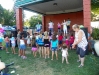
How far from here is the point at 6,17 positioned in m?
26.6

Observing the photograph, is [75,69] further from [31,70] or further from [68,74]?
[31,70]

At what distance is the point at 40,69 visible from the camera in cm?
619

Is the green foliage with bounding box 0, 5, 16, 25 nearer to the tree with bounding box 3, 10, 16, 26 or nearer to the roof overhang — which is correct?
the tree with bounding box 3, 10, 16, 26

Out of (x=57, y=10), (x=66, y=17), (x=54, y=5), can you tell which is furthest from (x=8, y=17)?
(x=54, y=5)

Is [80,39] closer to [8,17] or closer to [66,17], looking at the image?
[66,17]

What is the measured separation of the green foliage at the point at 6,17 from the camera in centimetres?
2596

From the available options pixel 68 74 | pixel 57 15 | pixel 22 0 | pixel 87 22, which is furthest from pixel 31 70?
pixel 57 15

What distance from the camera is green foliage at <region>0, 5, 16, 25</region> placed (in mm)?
25961

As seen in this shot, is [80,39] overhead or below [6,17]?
below

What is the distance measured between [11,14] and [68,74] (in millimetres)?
23984

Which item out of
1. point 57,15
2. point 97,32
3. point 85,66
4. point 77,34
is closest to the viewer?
point 77,34

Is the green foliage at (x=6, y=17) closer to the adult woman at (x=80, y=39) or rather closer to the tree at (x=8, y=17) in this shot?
the tree at (x=8, y=17)

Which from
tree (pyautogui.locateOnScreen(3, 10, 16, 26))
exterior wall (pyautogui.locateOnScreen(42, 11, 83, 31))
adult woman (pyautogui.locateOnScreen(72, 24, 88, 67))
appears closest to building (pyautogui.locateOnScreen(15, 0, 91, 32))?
exterior wall (pyautogui.locateOnScreen(42, 11, 83, 31))

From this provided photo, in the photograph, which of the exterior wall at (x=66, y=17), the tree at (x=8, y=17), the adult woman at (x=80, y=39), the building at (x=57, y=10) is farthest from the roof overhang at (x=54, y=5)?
the tree at (x=8, y=17)
